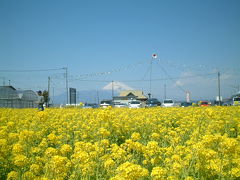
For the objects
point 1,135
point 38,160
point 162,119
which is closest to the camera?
point 38,160

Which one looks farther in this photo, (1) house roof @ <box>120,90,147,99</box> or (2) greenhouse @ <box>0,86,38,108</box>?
(1) house roof @ <box>120,90,147,99</box>

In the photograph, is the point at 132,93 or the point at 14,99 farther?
the point at 132,93

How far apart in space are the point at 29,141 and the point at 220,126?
14.0ft

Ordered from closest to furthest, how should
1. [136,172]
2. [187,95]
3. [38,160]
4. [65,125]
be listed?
[136,172] < [38,160] < [65,125] < [187,95]

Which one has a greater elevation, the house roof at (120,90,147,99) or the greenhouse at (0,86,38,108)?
the house roof at (120,90,147,99)

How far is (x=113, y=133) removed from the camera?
21.6 feet

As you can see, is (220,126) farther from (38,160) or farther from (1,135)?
(1,135)

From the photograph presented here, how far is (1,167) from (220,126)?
4.72 metres

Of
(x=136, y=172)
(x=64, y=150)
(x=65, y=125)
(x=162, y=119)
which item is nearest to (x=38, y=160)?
(x=64, y=150)

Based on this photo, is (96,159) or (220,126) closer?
(96,159)

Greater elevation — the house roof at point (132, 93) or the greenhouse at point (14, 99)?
the house roof at point (132, 93)

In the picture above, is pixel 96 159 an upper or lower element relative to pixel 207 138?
lower

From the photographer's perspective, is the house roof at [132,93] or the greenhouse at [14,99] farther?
the house roof at [132,93]

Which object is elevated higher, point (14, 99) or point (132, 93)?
point (132, 93)
